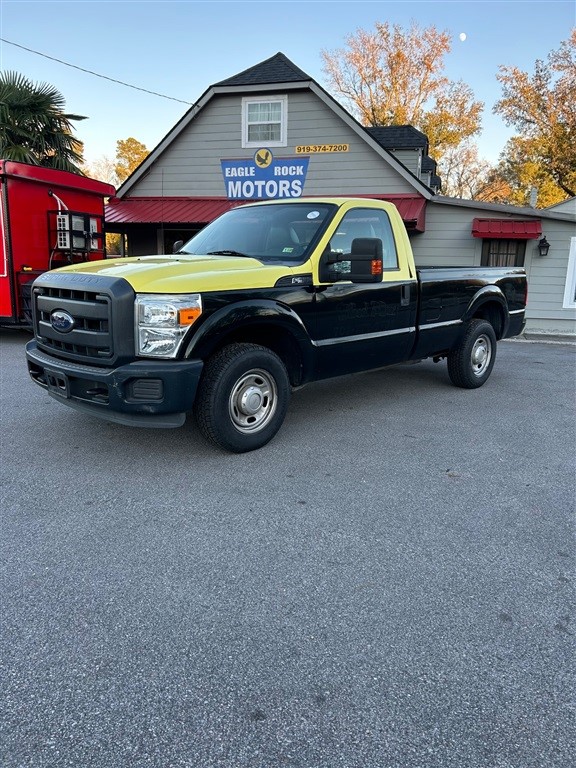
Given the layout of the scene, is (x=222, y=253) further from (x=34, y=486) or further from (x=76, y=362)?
(x=34, y=486)

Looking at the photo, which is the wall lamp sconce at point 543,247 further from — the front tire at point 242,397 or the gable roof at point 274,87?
the front tire at point 242,397

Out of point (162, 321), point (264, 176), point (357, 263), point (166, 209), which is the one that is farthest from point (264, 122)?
point (162, 321)

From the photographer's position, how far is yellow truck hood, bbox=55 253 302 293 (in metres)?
4.05

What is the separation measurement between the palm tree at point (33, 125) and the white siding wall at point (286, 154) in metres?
2.03

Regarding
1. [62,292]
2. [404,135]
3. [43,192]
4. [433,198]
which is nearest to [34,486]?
[62,292]

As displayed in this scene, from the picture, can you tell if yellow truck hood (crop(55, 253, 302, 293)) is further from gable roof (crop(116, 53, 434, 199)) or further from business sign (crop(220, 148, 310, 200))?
business sign (crop(220, 148, 310, 200))

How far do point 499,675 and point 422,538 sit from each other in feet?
3.62

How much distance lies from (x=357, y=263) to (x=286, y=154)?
11.0 m

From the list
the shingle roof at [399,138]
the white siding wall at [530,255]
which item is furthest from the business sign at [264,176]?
the shingle roof at [399,138]

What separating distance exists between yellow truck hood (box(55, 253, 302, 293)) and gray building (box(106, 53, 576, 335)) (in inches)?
348

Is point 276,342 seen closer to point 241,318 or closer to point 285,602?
point 241,318

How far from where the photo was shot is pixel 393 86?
34969 mm

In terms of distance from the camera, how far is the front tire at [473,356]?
6.79 meters

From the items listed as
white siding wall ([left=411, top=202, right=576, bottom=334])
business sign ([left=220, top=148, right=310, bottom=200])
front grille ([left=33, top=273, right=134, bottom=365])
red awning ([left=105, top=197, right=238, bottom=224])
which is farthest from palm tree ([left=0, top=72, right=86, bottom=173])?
front grille ([left=33, top=273, right=134, bottom=365])
